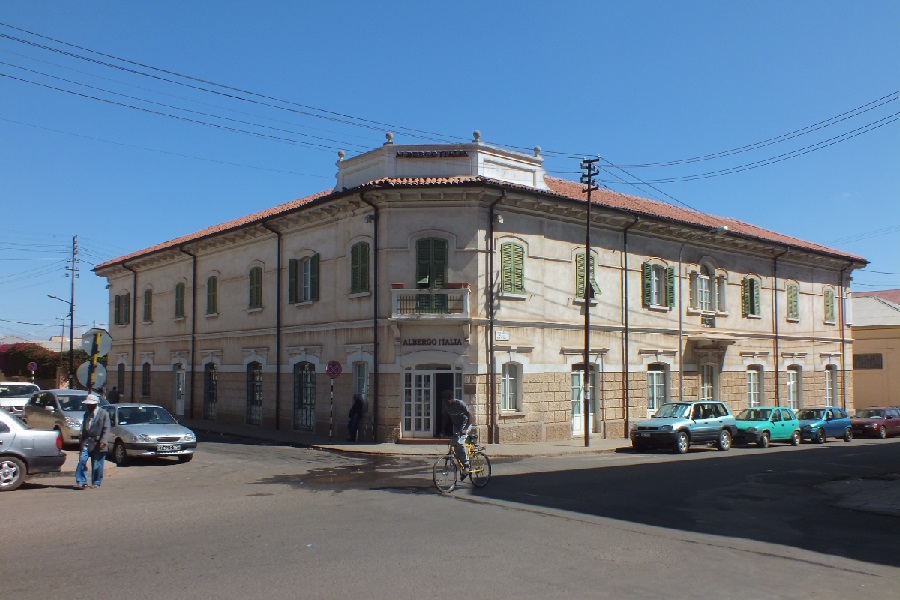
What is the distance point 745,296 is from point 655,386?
287 inches

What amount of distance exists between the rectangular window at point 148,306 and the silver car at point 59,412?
1646cm

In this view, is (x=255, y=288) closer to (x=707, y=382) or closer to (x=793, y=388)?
(x=707, y=382)

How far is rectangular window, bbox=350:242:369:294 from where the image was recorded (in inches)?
961

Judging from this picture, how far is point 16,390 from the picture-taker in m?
28.6

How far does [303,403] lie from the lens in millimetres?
27266

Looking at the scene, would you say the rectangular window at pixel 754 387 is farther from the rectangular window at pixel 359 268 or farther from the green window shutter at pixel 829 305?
the rectangular window at pixel 359 268

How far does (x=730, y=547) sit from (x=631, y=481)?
6137mm

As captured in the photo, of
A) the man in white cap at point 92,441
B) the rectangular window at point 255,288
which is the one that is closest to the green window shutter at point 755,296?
the rectangular window at point 255,288

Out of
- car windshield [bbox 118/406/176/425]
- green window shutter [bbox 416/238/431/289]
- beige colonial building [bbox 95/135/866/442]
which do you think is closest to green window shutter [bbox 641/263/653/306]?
beige colonial building [bbox 95/135/866/442]

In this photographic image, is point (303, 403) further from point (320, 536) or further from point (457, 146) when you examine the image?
point (320, 536)

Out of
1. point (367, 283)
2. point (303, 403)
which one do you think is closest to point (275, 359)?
point (303, 403)

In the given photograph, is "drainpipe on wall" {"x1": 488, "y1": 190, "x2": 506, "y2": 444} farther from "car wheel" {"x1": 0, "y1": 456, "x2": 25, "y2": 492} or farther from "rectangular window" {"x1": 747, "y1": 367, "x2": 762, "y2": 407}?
"rectangular window" {"x1": 747, "y1": 367, "x2": 762, "y2": 407}

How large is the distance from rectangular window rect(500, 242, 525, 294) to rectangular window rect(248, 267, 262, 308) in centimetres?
1074

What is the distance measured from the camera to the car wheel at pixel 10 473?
1344 cm
